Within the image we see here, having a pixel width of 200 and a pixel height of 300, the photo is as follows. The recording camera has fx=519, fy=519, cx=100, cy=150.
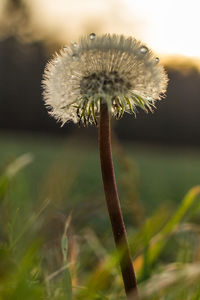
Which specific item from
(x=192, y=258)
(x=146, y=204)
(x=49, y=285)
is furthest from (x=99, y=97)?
(x=146, y=204)

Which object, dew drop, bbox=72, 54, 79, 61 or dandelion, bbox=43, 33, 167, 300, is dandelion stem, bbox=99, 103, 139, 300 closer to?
dandelion, bbox=43, 33, 167, 300

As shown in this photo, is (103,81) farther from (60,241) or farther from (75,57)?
(60,241)

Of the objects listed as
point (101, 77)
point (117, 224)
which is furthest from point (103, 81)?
point (117, 224)

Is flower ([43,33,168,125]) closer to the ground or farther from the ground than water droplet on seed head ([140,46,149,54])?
closer to the ground

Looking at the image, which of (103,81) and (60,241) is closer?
(103,81)

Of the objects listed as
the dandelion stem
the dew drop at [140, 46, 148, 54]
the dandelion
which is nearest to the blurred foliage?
the dandelion stem

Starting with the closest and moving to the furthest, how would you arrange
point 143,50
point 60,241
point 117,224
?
1. point 117,224
2. point 143,50
3. point 60,241

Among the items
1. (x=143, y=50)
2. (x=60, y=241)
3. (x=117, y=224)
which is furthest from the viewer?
(x=60, y=241)

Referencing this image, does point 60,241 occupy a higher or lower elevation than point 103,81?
lower

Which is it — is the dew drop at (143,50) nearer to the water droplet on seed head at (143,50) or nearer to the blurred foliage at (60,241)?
the water droplet on seed head at (143,50)
